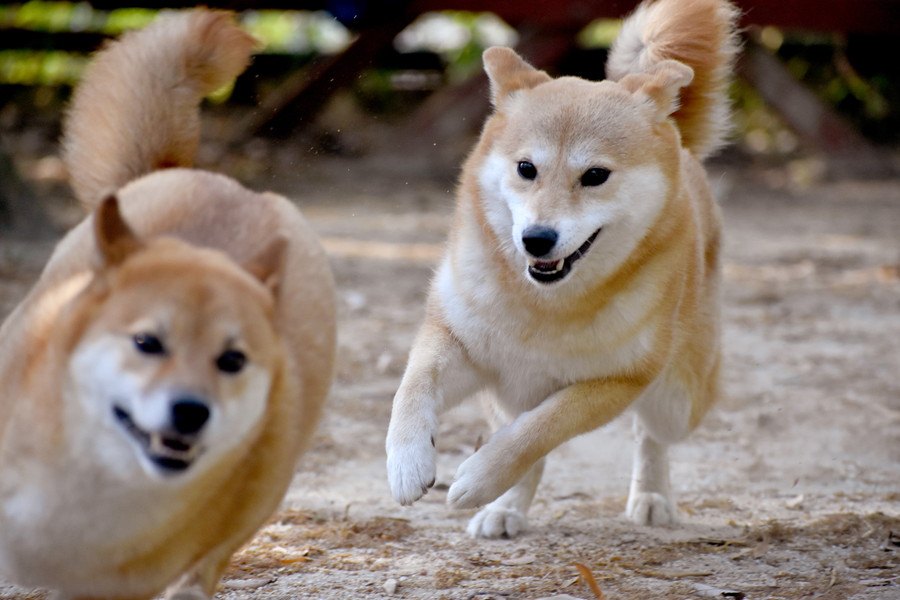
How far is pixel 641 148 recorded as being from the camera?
381 centimetres

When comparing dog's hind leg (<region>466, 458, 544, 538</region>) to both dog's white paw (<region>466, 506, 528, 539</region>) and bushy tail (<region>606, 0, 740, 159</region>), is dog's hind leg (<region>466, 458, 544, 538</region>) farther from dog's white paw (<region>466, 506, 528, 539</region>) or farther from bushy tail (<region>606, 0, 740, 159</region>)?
bushy tail (<region>606, 0, 740, 159</region>)

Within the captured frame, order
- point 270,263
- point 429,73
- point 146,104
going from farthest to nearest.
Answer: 1. point 429,73
2. point 146,104
3. point 270,263

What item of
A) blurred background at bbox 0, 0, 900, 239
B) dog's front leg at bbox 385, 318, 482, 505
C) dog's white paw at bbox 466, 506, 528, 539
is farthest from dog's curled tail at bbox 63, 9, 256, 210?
blurred background at bbox 0, 0, 900, 239

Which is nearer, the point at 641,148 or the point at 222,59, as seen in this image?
the point at 222,59

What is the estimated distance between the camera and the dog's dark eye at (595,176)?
3.74m

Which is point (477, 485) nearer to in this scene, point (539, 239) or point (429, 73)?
point (539, 239)

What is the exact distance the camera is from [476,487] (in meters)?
3.54

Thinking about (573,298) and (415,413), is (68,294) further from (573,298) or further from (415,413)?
(573,298)

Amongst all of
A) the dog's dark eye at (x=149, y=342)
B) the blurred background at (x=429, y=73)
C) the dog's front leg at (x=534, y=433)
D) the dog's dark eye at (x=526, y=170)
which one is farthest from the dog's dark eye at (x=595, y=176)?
the blurred background at (x=429, y=73)

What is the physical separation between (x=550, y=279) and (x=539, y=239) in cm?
14

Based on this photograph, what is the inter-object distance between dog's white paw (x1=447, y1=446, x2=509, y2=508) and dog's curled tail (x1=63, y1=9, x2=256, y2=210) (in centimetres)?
121

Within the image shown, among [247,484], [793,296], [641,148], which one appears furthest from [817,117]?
[247,484]

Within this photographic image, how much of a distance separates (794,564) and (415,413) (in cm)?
122

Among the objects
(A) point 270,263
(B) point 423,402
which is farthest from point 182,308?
(B) point 423,402
